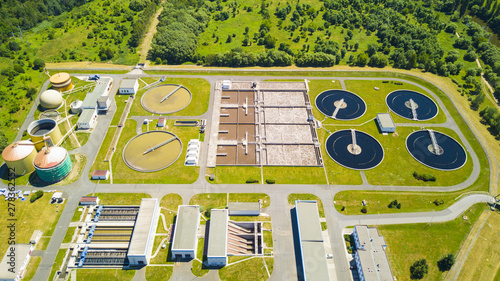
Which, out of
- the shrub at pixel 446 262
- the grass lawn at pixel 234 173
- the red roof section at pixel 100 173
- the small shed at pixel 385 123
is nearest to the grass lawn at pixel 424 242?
the shrub at pixel 446 262

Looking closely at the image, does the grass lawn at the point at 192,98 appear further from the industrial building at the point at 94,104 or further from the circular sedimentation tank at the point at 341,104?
the circular sedimentation tank at the point at 341,104

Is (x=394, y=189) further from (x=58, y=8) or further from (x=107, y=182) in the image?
(x=58, y=8)

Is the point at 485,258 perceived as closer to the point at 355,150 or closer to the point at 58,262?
the point at 355,150

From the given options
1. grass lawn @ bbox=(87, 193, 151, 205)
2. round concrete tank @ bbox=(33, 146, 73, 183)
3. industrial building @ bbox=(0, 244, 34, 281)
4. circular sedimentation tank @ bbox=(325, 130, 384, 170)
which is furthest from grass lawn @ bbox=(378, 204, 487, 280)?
round concrete tank @ bbox=(33, 146, 73, 183)

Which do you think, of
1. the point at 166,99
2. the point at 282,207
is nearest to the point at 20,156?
the point at 166,99

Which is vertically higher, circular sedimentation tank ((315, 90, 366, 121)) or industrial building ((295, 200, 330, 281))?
circular sedimentation tank ((315, 90, 366, 121))

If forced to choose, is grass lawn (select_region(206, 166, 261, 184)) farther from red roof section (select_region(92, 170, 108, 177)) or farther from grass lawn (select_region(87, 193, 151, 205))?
red roof section (select_region(92, 170, 108, 177))
